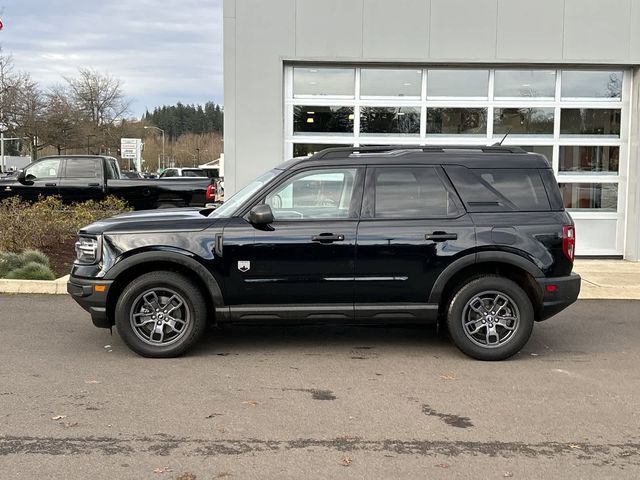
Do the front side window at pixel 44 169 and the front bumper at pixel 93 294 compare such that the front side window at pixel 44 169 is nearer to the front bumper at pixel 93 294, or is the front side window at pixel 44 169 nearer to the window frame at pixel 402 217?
the front bumper at pixel 93 294

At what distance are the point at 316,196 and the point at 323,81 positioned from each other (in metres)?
6.24

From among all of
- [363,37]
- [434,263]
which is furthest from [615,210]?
[434,263]

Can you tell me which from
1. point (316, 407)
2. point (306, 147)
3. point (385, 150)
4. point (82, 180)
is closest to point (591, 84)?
point (306, 147)

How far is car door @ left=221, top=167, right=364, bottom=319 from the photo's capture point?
5898 mm

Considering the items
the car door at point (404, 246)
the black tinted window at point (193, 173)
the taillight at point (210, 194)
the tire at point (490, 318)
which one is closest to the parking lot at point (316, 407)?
the tire at point (490, 318)

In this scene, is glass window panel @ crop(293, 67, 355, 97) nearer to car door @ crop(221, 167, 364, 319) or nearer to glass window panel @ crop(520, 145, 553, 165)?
glass window panel @ crop(520, 145, 553, 165)

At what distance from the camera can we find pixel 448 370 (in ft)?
19.2

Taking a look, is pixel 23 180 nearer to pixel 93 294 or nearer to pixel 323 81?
pixel 323 81

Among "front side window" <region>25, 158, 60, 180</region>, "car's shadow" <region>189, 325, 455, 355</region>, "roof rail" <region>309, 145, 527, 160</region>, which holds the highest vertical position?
"roof rail" <region>309, 145, 527, 160</region>

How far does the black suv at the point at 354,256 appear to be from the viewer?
5.91 meters

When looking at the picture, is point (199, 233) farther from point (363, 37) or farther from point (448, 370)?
point (363, 37)

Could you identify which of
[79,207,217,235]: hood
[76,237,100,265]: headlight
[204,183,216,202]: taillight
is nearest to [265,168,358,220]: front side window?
[79,207,217,235]: hood

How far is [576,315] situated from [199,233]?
4995mm

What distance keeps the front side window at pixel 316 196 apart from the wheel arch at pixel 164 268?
855mm
